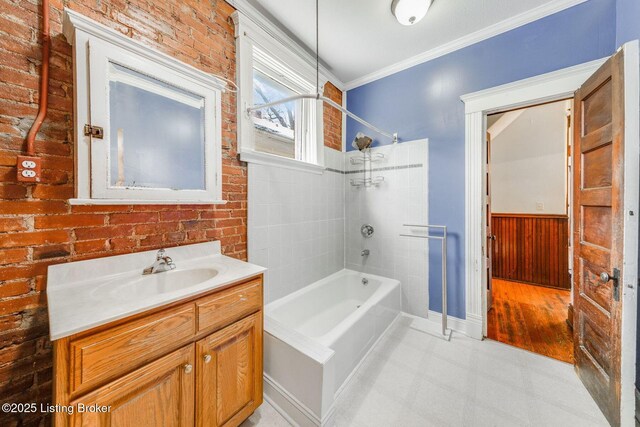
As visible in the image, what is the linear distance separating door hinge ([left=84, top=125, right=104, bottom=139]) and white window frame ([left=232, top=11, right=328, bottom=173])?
78 cm

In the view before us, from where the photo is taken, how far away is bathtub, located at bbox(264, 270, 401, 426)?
1272mm

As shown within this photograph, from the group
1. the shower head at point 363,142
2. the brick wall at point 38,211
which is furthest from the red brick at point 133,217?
the shower head at point 363,142

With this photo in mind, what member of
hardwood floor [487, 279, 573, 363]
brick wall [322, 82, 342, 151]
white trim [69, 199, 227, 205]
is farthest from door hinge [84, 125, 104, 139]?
hardwood floor [487, 279, 573, 363]

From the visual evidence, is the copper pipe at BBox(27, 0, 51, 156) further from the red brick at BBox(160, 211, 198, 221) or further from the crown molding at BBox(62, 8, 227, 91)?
the red brick at BBox(160, 211, 198, 221)

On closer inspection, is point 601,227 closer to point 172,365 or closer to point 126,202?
point 172,365

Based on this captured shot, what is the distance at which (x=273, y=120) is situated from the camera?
2201 mm

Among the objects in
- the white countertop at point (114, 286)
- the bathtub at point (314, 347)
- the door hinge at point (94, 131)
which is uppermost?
the door hinge at point (94, 131)

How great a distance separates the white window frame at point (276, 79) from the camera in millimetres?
1725

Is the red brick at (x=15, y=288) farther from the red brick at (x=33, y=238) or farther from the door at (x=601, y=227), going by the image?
the door at (x=601, y=227)

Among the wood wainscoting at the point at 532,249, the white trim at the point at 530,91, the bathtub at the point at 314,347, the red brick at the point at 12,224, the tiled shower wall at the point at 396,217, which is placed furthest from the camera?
the wood wainscoting at the point at 532,249

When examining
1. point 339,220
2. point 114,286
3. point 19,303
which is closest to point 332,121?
point 339,220

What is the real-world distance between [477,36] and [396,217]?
1.75 meters

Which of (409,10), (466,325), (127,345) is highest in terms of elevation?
(409,10)

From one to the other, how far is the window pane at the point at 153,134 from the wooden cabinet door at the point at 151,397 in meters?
0.85
